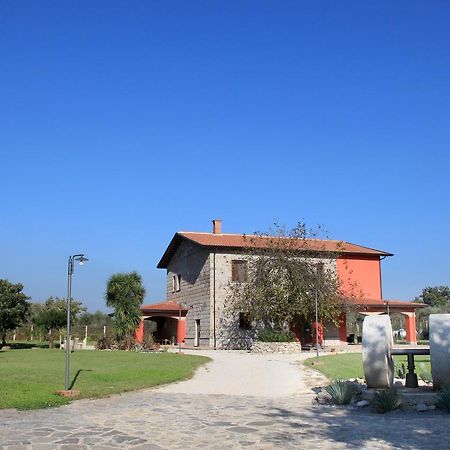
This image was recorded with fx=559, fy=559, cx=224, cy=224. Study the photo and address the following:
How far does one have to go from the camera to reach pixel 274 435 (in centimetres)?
814

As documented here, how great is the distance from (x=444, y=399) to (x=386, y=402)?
1.01m

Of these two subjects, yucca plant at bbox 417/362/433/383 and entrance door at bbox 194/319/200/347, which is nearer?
yucca plant at bbox 417/362/433/383

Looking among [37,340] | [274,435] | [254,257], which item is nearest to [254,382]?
[274,435]

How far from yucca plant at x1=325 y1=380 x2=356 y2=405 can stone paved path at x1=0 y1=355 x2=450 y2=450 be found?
442 mm

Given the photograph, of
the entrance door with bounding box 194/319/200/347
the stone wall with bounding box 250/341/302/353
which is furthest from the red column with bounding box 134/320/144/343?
the stone wall with bounding box 250/341/302/353

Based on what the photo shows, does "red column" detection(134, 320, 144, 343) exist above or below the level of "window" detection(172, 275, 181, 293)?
below

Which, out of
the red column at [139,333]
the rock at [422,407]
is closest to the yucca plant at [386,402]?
the rock at [422,407]

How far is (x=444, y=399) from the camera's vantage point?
10.0 metres

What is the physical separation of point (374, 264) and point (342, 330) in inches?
250

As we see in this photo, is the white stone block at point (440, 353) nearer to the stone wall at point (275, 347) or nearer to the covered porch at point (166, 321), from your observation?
the stone wall at point (275, 347)

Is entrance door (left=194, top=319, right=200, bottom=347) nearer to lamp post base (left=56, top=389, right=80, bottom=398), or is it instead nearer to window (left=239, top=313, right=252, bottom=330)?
window (left=239, top=313, right=252, bottom=330)

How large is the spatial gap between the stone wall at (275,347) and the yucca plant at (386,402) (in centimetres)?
2093

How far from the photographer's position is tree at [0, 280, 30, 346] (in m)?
36.4

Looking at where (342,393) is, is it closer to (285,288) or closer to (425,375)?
(425,375)
